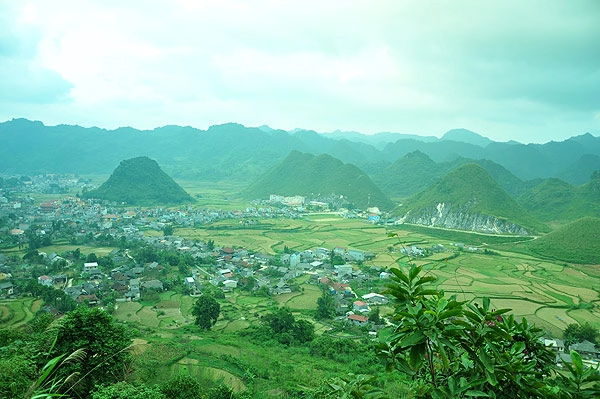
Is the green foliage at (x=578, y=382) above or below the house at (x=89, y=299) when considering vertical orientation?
above

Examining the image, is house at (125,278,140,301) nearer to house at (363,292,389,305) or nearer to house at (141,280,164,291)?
house at (141,280,164,291)

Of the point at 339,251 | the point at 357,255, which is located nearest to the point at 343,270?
the point at 357,255

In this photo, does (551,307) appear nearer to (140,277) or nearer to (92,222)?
(140,277)

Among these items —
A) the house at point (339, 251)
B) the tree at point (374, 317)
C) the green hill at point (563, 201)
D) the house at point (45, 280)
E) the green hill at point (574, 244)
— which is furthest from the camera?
the green hill at point (563, 201)

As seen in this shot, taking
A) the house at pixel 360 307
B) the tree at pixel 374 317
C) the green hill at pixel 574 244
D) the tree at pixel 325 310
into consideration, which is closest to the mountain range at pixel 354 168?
the green hill at pixel 574 244

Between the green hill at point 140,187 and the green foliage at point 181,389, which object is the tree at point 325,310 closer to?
the green foliage at point 181,389

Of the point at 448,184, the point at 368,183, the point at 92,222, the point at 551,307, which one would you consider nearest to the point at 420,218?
the point at 448,184

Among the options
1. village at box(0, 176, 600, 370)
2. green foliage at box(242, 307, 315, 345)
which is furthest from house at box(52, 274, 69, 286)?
green foliage at box(242, 307, 315, 345)
